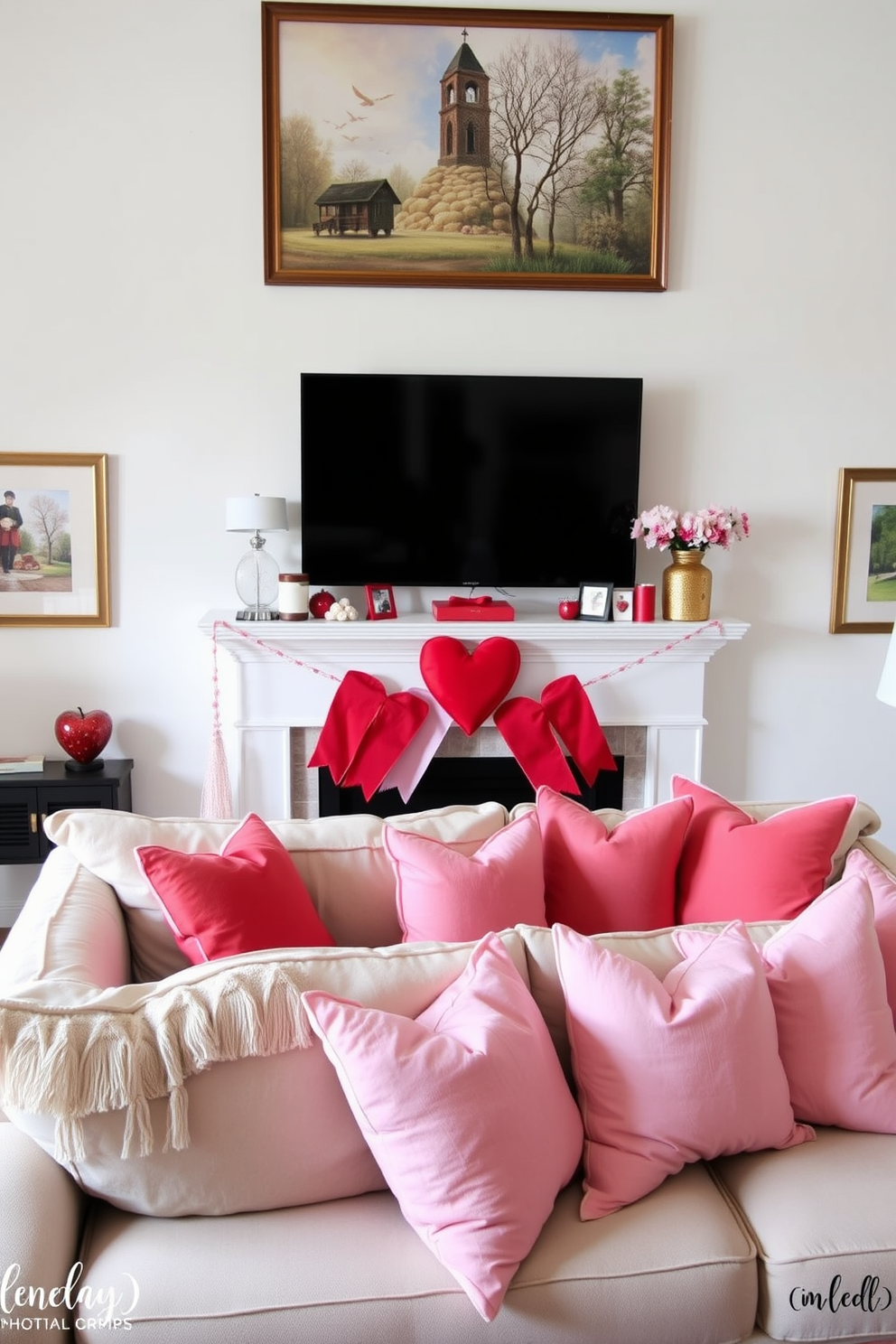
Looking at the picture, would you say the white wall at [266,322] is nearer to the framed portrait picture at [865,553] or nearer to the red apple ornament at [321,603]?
the framed portrait picture at [865,553]

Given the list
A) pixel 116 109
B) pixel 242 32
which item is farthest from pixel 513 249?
pixel 116 109

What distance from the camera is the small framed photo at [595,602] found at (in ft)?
11.6

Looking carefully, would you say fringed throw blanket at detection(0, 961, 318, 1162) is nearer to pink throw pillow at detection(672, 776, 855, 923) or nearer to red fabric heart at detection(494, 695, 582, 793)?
pink throw pillow at detection(672, 776, 855, 923)

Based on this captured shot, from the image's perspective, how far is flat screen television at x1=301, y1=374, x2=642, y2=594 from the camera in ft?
11.7

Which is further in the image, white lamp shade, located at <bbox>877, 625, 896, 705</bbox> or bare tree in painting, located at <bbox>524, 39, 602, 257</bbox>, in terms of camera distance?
bare tree in painting, located at <bbox>524, 39, 602, 257</bbox>

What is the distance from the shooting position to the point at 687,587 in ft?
11.7

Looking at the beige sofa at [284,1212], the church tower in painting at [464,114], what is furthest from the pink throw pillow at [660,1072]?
the church tower in painting at [464,114]

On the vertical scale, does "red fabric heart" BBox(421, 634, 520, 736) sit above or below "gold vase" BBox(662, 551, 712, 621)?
below

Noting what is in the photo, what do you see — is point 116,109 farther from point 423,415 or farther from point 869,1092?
point 869,1092

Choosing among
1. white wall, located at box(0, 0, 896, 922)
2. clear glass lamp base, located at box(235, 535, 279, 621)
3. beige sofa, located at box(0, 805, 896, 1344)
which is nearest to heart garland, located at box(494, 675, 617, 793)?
white wall, located at box(0, 0, 896, 922)

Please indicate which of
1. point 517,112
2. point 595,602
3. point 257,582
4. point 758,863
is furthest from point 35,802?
point 517,112

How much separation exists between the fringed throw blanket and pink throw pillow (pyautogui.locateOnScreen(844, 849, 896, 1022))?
1.05 meters

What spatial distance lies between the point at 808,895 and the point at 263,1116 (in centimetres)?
117

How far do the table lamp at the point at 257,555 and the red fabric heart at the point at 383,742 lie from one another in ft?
1.69
